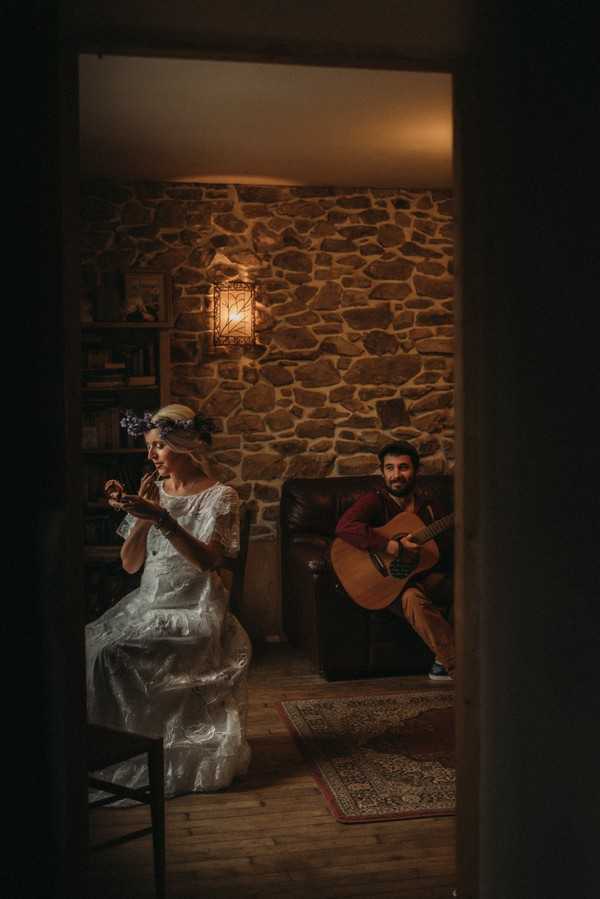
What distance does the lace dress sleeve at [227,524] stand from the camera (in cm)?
374

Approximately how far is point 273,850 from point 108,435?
3.27 metres

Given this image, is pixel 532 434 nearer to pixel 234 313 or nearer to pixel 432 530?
pixel 432 530

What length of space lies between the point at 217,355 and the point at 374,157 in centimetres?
152

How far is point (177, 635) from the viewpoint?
3.61 meters

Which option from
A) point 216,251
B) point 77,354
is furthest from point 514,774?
point 216,251

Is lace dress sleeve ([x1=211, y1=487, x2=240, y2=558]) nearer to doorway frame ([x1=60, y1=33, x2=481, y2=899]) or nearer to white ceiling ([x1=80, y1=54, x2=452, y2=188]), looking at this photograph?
doorway frame ([x1=60, y1=33, x2=481, y2=899])

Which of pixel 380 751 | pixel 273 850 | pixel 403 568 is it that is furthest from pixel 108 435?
pixel 273 850

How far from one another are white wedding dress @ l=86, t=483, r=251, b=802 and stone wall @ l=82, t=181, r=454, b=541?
240 centimetres

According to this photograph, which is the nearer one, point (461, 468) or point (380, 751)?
point (461, 468)

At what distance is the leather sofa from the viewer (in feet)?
16.5

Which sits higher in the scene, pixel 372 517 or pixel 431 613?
pixel 372 517

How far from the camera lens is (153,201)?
6109mm

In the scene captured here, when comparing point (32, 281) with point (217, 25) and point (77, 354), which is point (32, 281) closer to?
point (77, 354)

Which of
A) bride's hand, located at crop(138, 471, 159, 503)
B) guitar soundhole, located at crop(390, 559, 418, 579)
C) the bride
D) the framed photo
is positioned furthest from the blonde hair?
the framed photo
